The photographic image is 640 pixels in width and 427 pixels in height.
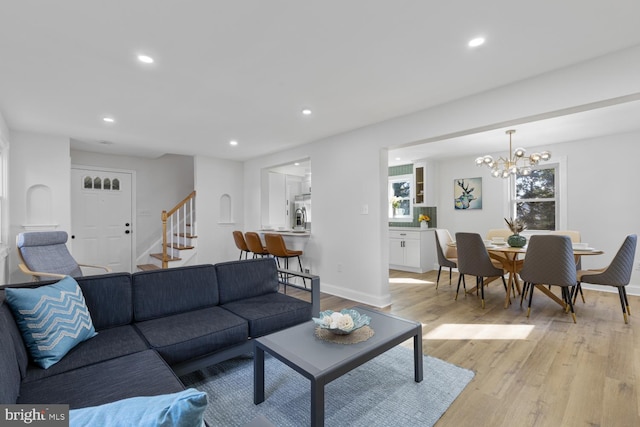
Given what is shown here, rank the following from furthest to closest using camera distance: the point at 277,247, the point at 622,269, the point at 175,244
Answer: the point at 175,244, the point at 277,247, the point at 622,269

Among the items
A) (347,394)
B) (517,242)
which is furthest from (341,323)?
(517,242)

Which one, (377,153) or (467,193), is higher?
(377,153)

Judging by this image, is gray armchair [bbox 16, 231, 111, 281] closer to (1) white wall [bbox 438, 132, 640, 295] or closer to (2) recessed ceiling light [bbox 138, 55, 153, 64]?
(2) recessed ceiling light [bbox 138, 55, 153, 64]

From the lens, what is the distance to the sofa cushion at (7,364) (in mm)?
1110

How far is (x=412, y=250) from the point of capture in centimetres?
606

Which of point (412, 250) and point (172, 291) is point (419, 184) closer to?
point (412, 250)

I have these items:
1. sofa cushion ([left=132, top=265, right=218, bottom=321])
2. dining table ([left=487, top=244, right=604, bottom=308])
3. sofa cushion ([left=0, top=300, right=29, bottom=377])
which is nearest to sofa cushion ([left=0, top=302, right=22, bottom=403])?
sofa cushion ([left=0, top=300, right=29, bottom=377])

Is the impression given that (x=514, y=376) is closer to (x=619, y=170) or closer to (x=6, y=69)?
(x=619, y=170)

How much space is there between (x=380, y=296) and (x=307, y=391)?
81.0 inches

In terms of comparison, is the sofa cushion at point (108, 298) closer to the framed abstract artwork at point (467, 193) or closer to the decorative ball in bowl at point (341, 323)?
the decorative ball in bowl at point (341, 323)

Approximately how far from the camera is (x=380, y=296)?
151 inches

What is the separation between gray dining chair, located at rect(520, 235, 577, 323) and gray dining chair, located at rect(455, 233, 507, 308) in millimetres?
420

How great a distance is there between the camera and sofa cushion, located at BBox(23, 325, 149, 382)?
147cm

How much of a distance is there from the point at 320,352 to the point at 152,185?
592 centimetres
